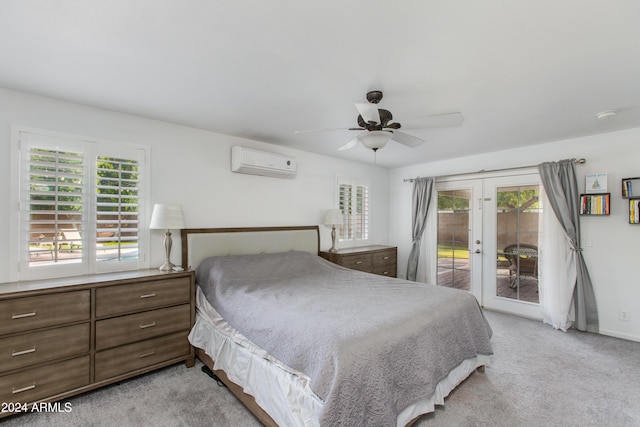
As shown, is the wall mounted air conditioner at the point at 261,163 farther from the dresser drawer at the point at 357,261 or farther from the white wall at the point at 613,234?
the white wall at the point at 613,234

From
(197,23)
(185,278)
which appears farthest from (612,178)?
(185,278)

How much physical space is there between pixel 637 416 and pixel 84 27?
427cm

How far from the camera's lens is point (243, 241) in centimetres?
339

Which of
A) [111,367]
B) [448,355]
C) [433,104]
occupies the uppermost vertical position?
[433,104]

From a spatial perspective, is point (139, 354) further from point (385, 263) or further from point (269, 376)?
point (385, 263)

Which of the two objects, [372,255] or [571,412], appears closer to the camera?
[571,412]

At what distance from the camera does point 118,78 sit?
2.08 meters

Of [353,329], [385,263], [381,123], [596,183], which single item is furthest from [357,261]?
[596,183]

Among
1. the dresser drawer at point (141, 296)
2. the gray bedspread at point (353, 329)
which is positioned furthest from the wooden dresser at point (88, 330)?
the gray bedspread at point (353, 329)

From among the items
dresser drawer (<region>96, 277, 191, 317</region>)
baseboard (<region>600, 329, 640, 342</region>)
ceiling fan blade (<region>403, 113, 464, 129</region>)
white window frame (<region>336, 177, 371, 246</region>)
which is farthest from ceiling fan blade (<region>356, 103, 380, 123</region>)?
baseboard (<region>600, 329, 640, 342</region>)

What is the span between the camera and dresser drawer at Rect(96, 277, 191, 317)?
2230 mm

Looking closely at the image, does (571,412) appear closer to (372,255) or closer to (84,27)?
(372,255)

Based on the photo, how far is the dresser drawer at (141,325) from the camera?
2227 millimetres

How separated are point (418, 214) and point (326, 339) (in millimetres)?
→ 3831
